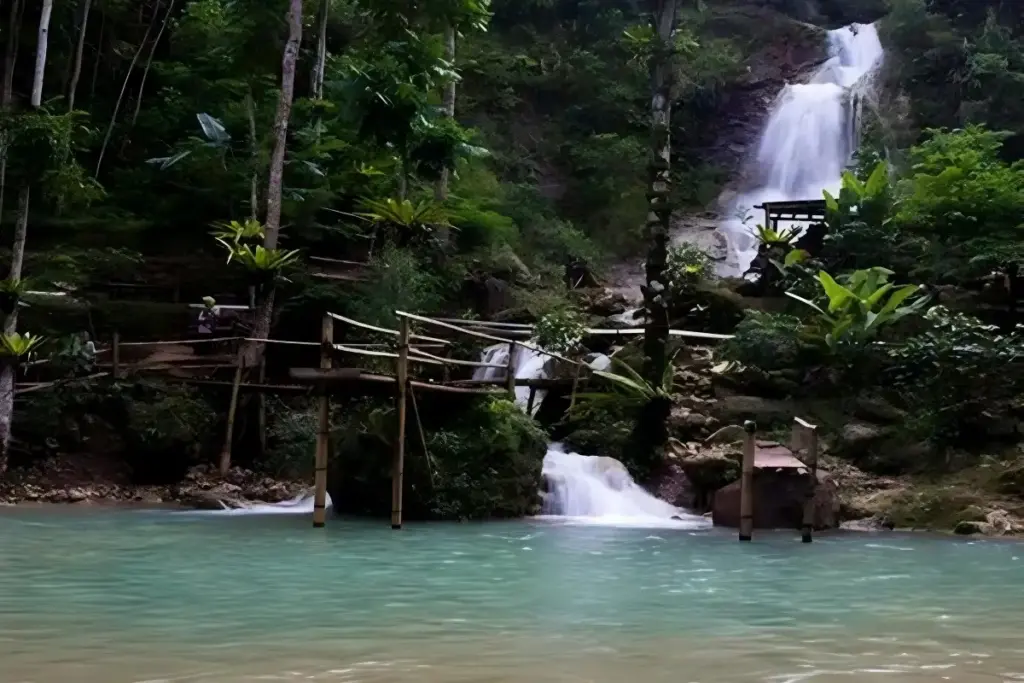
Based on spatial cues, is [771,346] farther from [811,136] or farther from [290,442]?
[811,136]

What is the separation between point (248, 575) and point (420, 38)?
Answer: 11847 millimetres

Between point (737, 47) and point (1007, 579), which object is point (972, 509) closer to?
point (1007, 579)

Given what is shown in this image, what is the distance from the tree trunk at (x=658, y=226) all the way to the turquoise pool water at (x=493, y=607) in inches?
151

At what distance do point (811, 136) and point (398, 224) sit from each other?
48.4ft

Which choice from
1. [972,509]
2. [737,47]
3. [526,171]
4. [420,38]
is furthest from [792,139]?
[972,509]

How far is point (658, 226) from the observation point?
1442 cm

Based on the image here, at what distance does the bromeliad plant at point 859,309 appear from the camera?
15070 mm

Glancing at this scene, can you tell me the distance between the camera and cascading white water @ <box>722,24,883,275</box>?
2723 centimetres

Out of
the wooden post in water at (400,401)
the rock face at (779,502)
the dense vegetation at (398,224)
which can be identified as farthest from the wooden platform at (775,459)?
the wooden post in water at (400,401)

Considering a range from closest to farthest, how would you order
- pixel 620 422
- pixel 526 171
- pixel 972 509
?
pixel 972 509
pixel 620 422
pixel 526 171

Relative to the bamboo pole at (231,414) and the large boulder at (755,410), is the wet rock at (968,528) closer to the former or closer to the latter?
the large boulder at (755,410)

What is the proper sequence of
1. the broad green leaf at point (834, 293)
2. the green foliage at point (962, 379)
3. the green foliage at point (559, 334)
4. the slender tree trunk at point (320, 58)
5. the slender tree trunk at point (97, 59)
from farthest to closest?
the slender tree trunk at point (97, 59), the slender tree trunk at point (320, 58), the green foliage at point (559, 334), the broad green leaf at point (834, 293), the green foliage at point (962, 379)

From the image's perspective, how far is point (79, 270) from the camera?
16.9m

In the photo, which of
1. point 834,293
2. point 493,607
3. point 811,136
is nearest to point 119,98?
point 834,293
